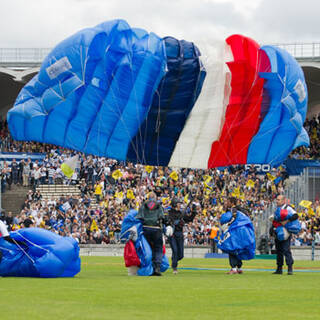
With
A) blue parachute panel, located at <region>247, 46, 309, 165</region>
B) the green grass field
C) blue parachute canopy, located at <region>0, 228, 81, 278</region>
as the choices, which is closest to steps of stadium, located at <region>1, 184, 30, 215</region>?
blue parachute panel, located at <region>247, 46, 309, 165</region>

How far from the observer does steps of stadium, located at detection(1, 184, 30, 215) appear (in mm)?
35938

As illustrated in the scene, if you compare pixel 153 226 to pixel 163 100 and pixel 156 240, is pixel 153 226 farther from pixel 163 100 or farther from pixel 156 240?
pixel 163 100

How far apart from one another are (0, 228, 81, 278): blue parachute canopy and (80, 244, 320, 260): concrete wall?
14.1 metres

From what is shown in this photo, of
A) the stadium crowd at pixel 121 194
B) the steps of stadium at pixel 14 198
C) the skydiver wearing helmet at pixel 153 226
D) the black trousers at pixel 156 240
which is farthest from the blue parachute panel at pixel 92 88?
the steps of stadium at pixel 14 198

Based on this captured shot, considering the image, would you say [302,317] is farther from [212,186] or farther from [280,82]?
[212,186]

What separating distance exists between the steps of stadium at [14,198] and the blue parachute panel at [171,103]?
1695cm

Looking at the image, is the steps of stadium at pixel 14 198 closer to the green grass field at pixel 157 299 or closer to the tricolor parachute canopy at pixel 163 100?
the tricolor parachute canopy at pixel 163 100

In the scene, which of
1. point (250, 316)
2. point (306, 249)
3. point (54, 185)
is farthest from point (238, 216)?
point (54, 185)

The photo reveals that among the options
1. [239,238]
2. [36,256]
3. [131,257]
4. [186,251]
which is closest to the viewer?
[36,256]

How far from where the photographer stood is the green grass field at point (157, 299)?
7840mm

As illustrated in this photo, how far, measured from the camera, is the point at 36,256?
1346 cm

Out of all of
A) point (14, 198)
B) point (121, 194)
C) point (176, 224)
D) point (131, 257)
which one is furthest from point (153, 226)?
point (14, 198)

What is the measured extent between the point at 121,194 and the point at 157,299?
72.2 ft

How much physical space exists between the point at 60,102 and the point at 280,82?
5.12 m
